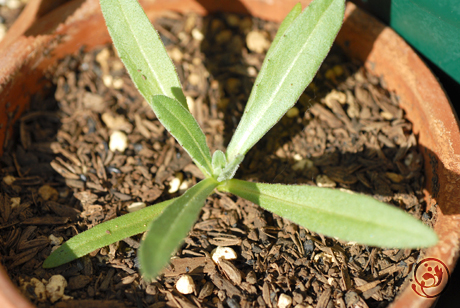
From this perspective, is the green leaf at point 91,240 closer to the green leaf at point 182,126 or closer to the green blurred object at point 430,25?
the green leaf at point 182,126

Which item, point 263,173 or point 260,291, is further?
point 263,173

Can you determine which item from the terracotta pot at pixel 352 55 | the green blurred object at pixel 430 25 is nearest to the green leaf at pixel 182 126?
the terracotta pot at pixel 352 55

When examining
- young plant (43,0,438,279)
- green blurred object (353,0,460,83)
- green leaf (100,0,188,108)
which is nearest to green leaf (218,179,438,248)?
young plant (43,0,438,279)

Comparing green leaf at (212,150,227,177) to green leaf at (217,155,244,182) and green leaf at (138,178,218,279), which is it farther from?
green leaf at (138,178,218,279)

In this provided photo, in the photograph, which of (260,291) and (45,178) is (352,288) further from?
(45,178)

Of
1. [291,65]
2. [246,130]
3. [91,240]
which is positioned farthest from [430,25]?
[91,240]

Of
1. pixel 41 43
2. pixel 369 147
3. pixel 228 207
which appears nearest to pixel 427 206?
pixel 369 147
